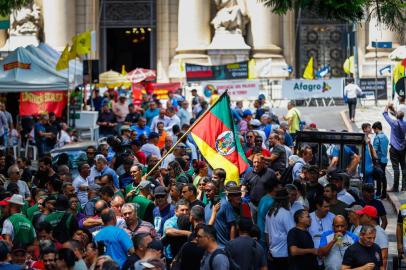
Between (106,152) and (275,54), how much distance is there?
2218 centimetres

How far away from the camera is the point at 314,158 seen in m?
21.0

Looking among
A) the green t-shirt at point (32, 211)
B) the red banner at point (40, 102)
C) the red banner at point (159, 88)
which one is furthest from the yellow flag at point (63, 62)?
the green t-shirt at point (32, 211)

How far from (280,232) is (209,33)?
29.6 m

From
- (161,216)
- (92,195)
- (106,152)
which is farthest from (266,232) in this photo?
(106,152)

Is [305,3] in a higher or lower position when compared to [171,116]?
higher

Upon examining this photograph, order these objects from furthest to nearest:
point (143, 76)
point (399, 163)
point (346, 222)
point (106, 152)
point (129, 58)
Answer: point (129, 58), point (143, 76), point (399, 163), point (106, 152), point (346, 222)

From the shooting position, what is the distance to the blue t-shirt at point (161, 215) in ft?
50.0

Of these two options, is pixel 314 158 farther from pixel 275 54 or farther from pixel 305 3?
pixel 275 54

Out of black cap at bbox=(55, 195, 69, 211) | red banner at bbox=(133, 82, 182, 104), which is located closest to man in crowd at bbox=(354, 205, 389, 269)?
black cap at bbox=(55, 195, 69, 211)

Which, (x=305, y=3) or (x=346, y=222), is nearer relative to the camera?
(x=346, y=222)

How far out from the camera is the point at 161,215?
1548 centimetres

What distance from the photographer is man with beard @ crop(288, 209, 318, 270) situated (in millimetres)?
13930

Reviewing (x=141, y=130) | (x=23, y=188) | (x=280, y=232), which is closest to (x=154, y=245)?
(x=280, y=232)

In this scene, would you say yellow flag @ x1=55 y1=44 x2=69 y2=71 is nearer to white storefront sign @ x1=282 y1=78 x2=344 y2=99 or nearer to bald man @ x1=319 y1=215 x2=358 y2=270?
white storefront sign @ x1=282 y1=78 x2=344 y2=99
